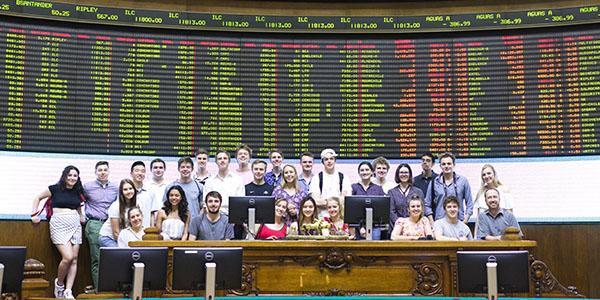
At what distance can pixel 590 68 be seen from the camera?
406 inches

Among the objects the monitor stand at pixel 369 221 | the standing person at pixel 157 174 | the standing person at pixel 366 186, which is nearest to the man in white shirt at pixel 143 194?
the standing person at pixel 157 174

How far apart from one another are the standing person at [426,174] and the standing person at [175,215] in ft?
9.92

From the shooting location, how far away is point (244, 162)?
9.71m

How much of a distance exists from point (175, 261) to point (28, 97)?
4901 millimetres

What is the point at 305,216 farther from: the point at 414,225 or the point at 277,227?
the point at 414,225

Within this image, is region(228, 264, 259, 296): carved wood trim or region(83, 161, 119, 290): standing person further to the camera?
region(83, 161, 119, 290): standing person

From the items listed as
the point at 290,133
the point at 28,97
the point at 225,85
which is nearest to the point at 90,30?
the point at 28,97

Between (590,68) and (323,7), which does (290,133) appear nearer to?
(323,7)

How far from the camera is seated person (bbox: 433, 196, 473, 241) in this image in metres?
8.50

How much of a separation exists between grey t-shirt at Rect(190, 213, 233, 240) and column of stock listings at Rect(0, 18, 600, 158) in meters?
2.08

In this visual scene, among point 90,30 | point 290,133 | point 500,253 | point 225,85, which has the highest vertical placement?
point 90,30

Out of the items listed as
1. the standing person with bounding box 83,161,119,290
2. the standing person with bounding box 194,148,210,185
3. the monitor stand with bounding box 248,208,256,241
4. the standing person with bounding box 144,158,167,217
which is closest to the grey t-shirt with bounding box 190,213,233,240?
the monitor stand with bounding box 248,208,256,241

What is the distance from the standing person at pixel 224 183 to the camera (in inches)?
365

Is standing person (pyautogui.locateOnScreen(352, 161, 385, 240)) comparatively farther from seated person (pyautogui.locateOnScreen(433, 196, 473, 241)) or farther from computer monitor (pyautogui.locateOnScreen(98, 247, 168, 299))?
computer monitor (pyautogui.locateOnScreen(98, 247, 168, 299))
